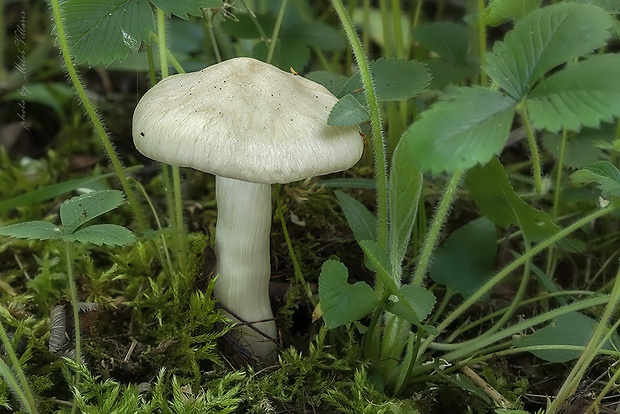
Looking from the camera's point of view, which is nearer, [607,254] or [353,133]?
[353,133]

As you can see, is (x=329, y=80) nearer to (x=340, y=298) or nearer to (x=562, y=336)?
(x=340, y=298)

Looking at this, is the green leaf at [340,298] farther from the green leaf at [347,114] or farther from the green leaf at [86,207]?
the green leaf at [86,207]

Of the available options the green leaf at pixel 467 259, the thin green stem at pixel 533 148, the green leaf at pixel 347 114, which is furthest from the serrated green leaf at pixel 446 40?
the green leaf at pixel 347 114

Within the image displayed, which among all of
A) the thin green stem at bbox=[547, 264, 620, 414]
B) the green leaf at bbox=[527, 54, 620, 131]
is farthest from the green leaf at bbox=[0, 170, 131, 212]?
the thin green stem at bbox=[547, 264, 620, 414]

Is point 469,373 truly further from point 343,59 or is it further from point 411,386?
point 343,59

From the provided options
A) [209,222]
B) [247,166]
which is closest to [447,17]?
[209,222]

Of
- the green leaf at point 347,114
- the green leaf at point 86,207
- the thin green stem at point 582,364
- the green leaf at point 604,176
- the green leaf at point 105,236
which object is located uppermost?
the green leaf at point 347,114
